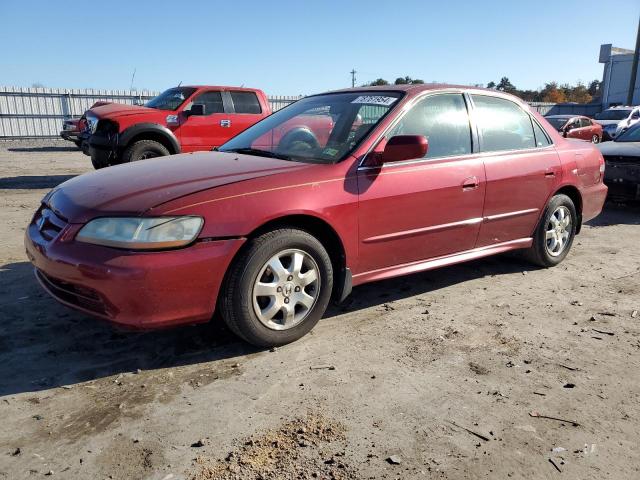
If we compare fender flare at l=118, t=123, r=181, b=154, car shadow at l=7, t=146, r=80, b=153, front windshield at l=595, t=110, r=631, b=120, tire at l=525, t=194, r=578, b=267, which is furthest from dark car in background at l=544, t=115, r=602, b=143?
car shadow at l=7, t=146, r=80, b=153

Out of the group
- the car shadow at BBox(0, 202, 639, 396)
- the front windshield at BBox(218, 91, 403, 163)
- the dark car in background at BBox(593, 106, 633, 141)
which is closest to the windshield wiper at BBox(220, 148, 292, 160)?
the front windshield at BBox(218, 91, 403, 163)

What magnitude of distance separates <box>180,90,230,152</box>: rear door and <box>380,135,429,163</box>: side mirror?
672 centimetres

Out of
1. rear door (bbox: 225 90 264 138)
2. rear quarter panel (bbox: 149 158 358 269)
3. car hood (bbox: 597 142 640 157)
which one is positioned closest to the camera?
rear quarter panel (bbox: 149 158 358 269)

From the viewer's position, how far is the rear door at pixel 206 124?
958 cm

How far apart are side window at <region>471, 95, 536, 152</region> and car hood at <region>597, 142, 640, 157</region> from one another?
3939mm

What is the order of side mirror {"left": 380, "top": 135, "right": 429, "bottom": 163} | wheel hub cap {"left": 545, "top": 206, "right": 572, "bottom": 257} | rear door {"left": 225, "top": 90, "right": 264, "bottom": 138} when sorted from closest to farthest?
side mirror {"left": 380, "top": 135, "right": 429, "bottom": 163}
wheel hub cap {"left": 545, "top": 206, "right": 572, "bottom": 257}
rear door {"left": 225, "top": 90, "right": 264, "bottom": 138}

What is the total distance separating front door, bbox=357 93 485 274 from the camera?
3.61 m

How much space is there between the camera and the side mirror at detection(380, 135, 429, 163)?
351 centimetres

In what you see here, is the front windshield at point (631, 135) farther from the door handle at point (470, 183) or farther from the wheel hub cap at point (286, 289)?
the wheel hub cap at point (286, 289)

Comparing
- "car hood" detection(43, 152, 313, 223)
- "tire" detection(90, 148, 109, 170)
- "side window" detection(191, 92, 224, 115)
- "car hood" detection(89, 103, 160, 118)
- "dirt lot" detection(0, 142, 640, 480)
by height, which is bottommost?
"dirt lot" detection(0, 142, 640, 480)

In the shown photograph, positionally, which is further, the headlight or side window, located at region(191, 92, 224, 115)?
side window, located at region(191, 92, 224, 115)

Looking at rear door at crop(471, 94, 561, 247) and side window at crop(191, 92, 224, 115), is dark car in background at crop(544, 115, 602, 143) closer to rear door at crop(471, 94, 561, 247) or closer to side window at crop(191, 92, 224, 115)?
side window at crop(191, 92, 224, 115)

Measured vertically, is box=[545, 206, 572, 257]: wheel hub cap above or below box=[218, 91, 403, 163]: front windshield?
below

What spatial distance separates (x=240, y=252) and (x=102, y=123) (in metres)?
6.92
